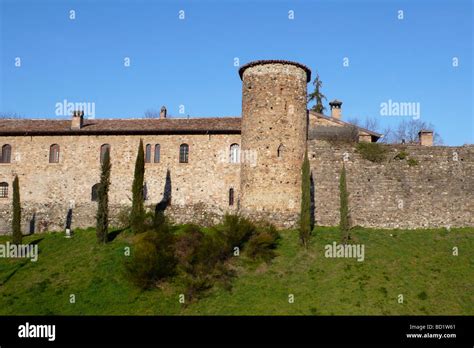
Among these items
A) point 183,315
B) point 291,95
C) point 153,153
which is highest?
point 291,95

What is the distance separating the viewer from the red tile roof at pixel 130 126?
117ft

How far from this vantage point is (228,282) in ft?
86.4

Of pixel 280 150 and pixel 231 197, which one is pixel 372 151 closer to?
pixel 280 150

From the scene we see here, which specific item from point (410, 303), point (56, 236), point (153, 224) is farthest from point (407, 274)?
point (56, 236)

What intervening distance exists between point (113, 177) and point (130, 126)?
3.50 m

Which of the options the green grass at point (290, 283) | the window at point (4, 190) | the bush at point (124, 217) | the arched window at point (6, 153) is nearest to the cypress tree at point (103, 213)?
the green grass at point (290, 283)

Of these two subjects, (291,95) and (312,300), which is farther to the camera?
(291,95)

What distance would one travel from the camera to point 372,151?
111 ft

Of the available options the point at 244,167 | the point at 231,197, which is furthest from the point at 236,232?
the point at 231,197

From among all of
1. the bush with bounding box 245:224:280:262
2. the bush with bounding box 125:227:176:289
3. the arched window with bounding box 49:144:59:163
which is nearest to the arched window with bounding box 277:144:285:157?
the bush with bounding box 245:224:280:262

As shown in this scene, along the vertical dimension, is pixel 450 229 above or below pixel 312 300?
above

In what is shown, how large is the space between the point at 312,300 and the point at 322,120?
14273mm

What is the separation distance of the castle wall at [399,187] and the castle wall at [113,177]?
18.0 ft
